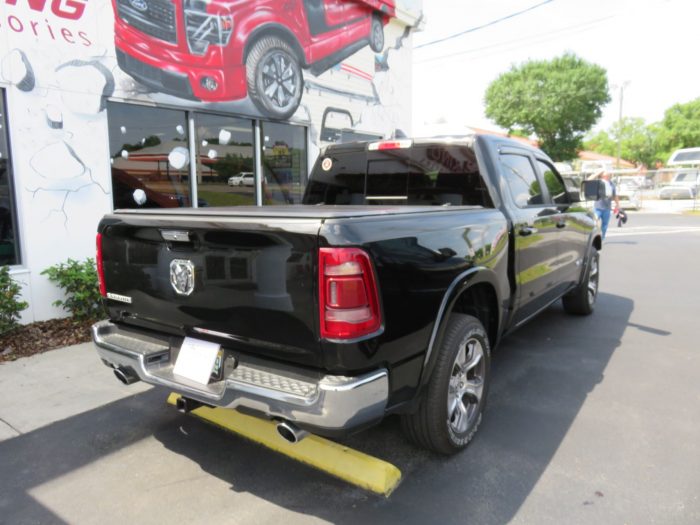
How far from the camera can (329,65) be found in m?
9.20

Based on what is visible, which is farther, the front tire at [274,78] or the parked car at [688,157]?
the parked car at [688,157]

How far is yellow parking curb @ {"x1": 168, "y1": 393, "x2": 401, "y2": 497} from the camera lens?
8.66 feet

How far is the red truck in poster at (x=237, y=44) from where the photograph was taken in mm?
6281

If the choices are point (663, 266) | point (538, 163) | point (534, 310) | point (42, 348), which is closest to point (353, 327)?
point (534, 310)

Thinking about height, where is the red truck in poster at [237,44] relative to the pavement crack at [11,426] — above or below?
above

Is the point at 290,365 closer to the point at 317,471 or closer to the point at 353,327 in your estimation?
the point at 353,327

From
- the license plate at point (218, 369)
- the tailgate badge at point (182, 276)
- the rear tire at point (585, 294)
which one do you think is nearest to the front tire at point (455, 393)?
the license plate at point (218, 369)

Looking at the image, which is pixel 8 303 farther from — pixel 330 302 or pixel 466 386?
pixel 466 386

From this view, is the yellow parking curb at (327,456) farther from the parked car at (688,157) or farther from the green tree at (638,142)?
the green tree at (638,142)

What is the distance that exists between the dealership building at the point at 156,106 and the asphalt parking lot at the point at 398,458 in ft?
5.96

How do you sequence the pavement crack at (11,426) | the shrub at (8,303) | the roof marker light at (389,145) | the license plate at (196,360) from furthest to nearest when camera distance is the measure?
1. the shrub at (8,303)
2. the roof marker light at (389,145)
3. the pavement crack at (11,426)
4. the license plate at (196,360)

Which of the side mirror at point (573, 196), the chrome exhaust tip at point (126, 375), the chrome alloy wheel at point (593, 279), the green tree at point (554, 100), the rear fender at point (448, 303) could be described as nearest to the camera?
the rear fender at point (448, 303)

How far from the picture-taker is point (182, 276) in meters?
2.60

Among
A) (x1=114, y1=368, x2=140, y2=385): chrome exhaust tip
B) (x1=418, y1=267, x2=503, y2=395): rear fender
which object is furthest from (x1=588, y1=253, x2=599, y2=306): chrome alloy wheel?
(x1=114, y1=368, x2=140, y2=385): chrome exhaust tip
